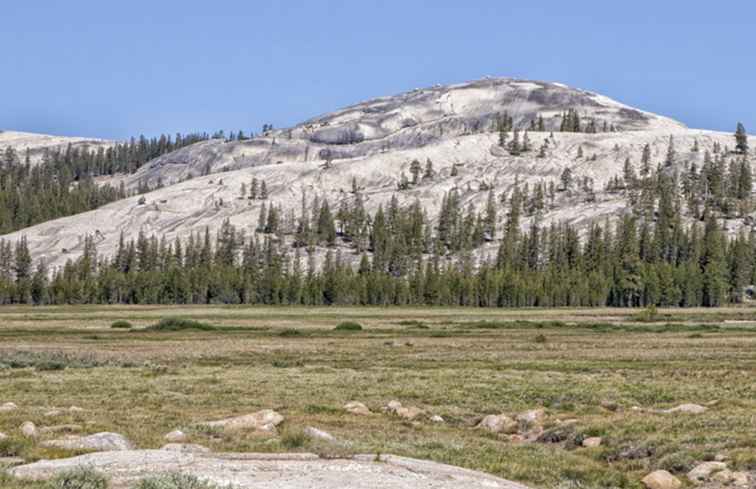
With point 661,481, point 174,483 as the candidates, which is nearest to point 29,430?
point 174,483

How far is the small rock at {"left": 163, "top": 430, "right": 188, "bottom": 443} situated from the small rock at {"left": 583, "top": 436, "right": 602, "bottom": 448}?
1254cm

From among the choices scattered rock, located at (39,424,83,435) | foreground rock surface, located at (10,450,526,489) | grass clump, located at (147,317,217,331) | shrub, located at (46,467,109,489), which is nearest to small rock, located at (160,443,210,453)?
foreground rock surface, located at (10,450,526,489)

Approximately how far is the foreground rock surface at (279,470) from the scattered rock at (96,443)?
8.65 ft

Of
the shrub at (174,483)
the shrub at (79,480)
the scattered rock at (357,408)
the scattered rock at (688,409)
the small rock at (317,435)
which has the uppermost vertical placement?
the shrub at (174,483)

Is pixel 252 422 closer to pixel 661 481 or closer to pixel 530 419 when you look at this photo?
pixel 530 419

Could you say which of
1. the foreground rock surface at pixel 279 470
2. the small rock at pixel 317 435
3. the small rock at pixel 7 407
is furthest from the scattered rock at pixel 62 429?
the foreground rock surface at pixel 279 470

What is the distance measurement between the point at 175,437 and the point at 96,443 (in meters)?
3.42

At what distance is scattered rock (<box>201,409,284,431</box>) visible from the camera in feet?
103

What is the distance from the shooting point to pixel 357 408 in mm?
38219

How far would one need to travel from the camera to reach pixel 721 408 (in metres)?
35.1

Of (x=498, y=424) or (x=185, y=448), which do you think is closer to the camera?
(x=185, y=448)

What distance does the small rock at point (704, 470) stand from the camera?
945 inches

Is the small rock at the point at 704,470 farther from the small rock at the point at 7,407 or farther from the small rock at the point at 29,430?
the small rock at the point at 7,407

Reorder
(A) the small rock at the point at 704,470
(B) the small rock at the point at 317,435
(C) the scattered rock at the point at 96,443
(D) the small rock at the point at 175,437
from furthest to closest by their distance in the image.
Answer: (B) the small rock at the point at 317,435
(D) the small rock at the point at 175,437
(C) the scattered rock at the point at 96,443
(A) the small rock at the point at 704,470
